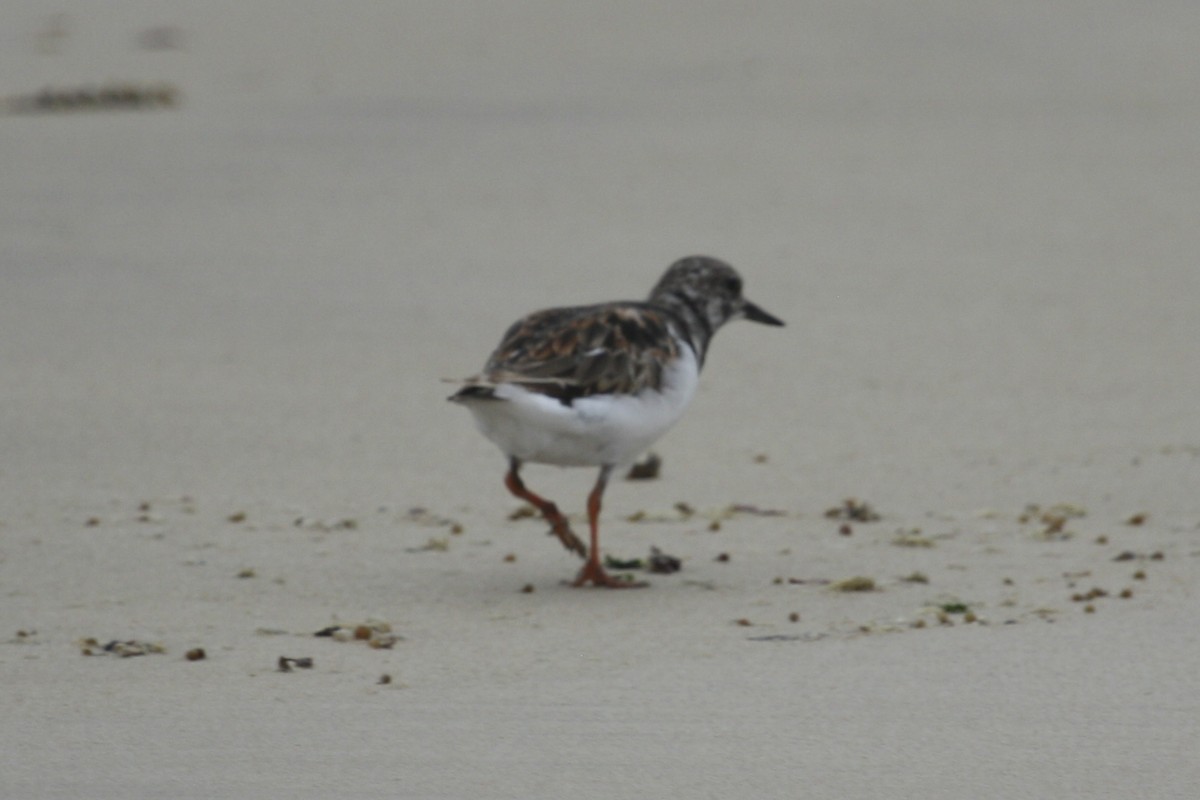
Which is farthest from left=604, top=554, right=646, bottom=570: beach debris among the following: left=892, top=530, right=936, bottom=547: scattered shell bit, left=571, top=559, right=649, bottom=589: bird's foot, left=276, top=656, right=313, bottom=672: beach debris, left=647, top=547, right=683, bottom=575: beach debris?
left=276, top=656, right=313, bottom=672: beach debris

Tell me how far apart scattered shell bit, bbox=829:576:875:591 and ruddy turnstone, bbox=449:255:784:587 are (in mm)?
637

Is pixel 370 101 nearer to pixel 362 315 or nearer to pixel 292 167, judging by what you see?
pixel 292 167

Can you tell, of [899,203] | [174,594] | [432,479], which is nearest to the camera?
[174,594]

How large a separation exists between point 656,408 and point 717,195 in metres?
5.51

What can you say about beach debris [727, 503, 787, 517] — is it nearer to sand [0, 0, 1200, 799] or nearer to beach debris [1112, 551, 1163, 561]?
sand [0, 0, 1200, 799]

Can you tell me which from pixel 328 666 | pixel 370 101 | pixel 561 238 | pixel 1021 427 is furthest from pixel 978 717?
pixel 370 101

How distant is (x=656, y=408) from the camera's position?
5.57 metres

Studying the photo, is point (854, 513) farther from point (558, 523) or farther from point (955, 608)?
point (955, 608)

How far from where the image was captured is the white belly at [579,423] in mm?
5262

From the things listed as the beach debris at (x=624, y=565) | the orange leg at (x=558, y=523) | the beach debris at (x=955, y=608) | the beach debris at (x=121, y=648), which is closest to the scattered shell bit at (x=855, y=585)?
the beach debris at (x=955, y=608)

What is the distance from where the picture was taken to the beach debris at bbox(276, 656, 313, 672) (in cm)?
425

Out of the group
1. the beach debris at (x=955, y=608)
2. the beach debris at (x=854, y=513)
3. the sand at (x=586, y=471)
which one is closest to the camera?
the sand at (x=586, y=471)

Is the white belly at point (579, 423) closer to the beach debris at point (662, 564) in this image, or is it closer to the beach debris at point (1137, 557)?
the beach debris at point (662, 564)

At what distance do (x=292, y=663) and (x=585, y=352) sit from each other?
5.07 ft
